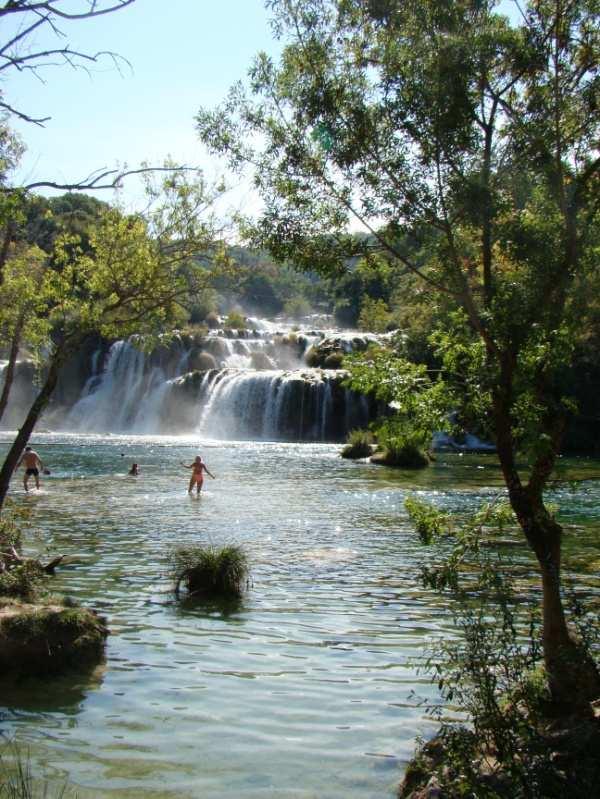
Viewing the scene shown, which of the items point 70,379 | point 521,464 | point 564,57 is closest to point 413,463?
point 521,464

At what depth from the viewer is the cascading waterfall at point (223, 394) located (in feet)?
182

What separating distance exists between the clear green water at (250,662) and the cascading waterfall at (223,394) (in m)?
31.9

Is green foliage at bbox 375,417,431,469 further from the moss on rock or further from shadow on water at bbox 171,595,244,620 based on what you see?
shadow on water at bbox 171,595,244,620

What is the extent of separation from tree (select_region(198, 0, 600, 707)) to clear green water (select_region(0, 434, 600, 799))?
Result: 2.25 metres

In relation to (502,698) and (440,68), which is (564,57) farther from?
(502,698)

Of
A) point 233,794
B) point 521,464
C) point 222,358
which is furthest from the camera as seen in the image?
point 222,358

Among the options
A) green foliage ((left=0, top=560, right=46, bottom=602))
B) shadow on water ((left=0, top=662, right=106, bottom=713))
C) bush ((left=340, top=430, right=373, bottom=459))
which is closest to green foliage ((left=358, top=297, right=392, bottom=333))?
bush ((left=340, top=430, right=373, bottom=459))

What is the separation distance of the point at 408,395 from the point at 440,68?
9.21ft

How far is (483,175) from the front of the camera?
7.09 metres

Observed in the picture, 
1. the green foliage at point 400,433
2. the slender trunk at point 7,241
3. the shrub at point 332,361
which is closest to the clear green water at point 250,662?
the green foliage at point 400,433

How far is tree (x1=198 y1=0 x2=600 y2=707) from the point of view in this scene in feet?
22.4

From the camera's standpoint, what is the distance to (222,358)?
67.8 metres

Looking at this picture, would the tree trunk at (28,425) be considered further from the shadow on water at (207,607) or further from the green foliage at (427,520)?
the green foliage at (427,520)

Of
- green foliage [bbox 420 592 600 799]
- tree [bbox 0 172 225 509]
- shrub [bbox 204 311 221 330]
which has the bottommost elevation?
green foliage [bbox 420 592 600 799]
